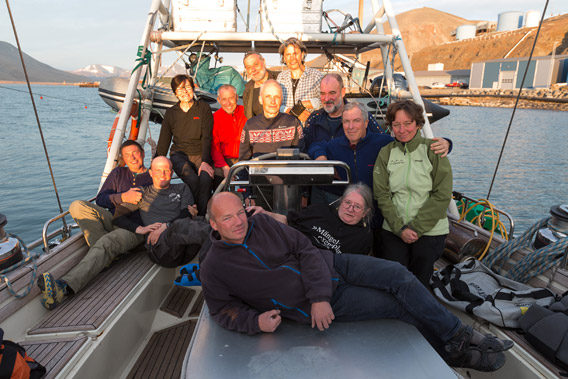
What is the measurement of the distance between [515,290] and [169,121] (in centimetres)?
322

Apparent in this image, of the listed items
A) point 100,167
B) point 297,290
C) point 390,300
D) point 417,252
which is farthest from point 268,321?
point 100,167

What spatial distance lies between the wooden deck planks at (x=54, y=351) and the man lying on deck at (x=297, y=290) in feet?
2.67

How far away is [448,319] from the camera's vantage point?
1.81 m

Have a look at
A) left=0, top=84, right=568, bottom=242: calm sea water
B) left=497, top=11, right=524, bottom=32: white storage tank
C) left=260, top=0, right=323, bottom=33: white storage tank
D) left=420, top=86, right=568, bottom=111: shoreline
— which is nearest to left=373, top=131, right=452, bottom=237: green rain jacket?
left=260, top=0, right=323, bottom=33: white storage tank

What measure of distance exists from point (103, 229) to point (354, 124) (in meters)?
2.18

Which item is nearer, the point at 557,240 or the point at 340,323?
the point at 340,323

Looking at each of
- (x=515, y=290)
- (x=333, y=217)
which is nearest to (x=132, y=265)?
(x=333, y=217)

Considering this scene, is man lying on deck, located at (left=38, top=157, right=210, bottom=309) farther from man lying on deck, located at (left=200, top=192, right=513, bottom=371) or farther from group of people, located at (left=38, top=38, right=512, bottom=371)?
man lying on deck, located at (left=200, top=192, right=513, bottom=371)

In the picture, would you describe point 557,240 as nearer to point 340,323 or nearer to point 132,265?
point 340,323

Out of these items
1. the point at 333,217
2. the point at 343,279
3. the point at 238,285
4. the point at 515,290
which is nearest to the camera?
the point at 238,285

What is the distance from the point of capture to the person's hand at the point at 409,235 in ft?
7.66

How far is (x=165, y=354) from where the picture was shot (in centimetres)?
248

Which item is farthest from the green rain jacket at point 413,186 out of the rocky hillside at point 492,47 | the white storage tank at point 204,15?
the rocky hillside at point 492,47

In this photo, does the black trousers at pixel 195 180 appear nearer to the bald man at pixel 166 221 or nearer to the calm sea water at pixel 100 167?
the bald man at pixel 166 221
